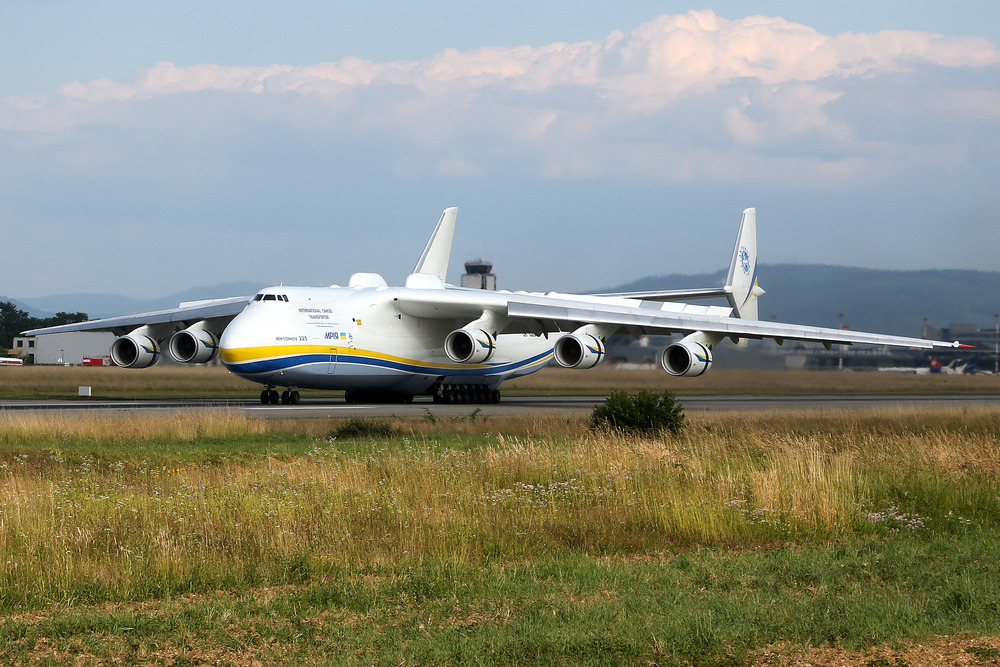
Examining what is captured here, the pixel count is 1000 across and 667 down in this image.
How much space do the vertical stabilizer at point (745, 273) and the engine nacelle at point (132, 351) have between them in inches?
754

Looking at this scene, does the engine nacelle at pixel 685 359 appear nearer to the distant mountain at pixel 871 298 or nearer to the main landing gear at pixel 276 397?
the main landing gear at pixel 276 397

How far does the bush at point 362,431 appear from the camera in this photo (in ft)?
56.4

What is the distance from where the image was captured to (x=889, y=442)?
48.4 ft

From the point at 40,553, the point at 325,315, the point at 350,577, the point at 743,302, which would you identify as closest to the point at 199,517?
the point at 40,553

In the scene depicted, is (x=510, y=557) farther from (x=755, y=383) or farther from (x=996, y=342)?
(x=996, y=342)

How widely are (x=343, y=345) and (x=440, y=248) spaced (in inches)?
356

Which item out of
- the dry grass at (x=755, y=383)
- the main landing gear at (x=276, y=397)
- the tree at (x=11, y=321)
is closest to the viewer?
the main landing gear at (x=276, y=397)

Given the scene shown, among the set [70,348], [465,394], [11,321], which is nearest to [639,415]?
[465,394]

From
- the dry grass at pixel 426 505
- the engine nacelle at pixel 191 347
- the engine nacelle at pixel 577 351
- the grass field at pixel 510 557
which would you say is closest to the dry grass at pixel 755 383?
the engine nacelle at pixel 577 351

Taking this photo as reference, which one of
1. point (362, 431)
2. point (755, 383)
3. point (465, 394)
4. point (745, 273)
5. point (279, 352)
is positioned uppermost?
point (745, 273)

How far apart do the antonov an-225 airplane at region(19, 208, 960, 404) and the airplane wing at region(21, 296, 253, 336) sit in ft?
0.16

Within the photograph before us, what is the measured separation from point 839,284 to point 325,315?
43.9m

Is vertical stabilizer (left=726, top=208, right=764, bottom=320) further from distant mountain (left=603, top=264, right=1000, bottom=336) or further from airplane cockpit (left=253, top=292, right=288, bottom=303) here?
airplane cockpit (left=253, top=292, right=288, bottom=303)

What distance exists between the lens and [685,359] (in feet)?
91.4
